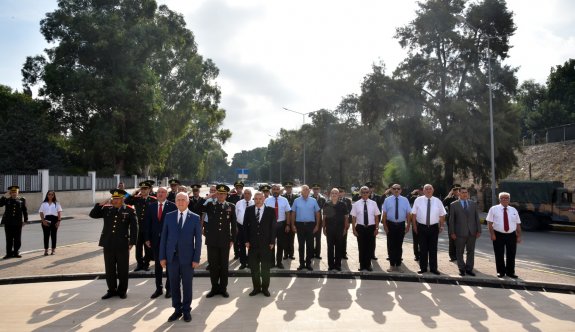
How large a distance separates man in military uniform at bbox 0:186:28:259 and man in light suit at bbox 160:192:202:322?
6.92 metres

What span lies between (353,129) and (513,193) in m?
32.0

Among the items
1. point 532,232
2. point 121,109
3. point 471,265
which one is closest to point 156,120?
point 121,109

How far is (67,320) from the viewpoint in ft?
22.2

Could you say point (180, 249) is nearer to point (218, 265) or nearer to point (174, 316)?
point (174, 316)

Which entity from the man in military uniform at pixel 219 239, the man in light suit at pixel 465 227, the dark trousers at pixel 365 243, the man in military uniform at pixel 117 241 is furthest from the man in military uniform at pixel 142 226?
the man in light suit at pixel 465 227

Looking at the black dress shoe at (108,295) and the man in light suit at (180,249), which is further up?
the man in light suit at (180,249)

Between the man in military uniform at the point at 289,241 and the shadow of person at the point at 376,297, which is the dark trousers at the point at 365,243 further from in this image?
the man in military uniform at the point at 289,241

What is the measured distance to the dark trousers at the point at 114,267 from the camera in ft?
26.5

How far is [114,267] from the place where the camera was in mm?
8133

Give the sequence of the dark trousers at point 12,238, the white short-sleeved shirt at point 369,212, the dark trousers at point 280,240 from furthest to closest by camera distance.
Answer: the dark trousers at point 12,238
the dark trousers at point 280,240
the white short-sleeved shirt at point 369,212

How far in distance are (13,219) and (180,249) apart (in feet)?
24.2

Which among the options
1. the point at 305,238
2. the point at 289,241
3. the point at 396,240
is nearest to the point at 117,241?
the point at 305,238

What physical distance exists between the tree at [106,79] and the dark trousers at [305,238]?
29.1m

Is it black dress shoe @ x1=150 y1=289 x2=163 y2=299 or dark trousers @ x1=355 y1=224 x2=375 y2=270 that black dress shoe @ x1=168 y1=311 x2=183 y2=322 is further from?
dark trousers @ x1=355 y1=224 x2=375 y2=270
